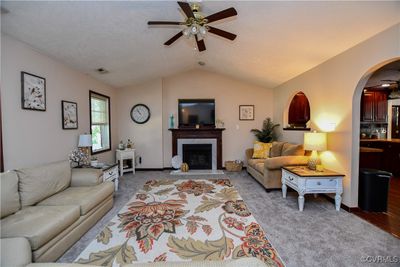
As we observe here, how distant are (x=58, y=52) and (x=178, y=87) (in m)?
3.48

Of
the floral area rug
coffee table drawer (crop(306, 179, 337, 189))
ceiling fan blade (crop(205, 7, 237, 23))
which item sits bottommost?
the floral area rug

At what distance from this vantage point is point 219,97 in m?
6.41

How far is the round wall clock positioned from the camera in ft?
20.3

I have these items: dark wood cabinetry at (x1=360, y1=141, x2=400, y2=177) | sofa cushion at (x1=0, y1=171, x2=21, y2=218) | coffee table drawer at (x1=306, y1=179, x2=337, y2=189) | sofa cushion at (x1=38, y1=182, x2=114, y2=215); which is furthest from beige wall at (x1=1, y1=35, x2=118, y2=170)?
dark wood cabinetry at (x1=360, y1=141, x2=400, y2=177)

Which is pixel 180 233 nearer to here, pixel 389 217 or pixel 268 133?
pixel 389 217

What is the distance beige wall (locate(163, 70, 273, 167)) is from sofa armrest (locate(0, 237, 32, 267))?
4.85 meters

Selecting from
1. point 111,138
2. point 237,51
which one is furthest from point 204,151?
point 237,51

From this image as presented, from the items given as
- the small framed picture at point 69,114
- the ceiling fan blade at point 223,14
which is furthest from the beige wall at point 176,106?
the ceiling fan blade at point 223,14

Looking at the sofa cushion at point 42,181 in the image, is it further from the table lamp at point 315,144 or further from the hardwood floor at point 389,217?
the hardwood floor at point 389,217

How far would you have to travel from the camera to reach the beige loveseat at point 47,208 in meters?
1.82

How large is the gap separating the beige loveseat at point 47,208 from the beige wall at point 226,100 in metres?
3.34

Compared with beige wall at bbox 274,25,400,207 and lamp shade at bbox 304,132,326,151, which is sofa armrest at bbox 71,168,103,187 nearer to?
lamp shade at bbox 304,132,326,151

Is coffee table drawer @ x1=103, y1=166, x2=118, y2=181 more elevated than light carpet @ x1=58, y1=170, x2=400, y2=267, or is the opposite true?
coffee table drawer @ x1=103, y1=166, x2=118, y2=181

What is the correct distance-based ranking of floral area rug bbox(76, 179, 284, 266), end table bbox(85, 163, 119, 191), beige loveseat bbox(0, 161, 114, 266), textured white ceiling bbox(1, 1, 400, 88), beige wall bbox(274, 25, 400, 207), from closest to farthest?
beige loveseat bbox(0, 161, 114, 266)
floral area rug bbox(76, 179, 284, 266)
textured white ceiling bbox(1, 1, 400, 88)
beige wall bbox(274, 25, 400, 207)
end table bbox(85, 163, 119, 191)
